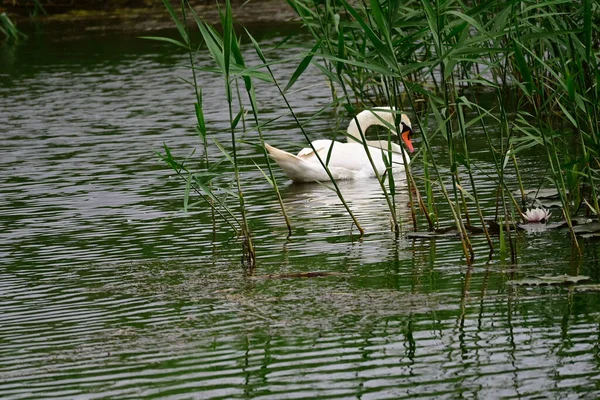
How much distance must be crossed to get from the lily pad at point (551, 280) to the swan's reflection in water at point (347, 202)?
1.95m

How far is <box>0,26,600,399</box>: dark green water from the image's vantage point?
4.90 meters

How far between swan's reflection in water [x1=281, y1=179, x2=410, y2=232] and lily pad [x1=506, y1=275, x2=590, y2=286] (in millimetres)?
1954

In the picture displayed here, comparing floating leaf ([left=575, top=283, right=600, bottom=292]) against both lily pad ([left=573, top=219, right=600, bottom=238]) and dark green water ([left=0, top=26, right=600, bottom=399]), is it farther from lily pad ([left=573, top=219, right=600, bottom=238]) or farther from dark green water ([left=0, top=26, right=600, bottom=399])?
lily pad ([left=573, top=219, right=600, bottom=238])

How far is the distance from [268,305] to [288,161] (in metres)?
4.47

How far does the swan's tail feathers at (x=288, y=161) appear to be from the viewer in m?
10.4

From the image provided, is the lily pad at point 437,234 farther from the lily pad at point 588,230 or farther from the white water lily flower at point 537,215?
the lily pad at point 588,230

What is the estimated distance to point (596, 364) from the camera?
4.83 m

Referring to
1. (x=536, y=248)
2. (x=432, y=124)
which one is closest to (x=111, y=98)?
(x=432, y=124)

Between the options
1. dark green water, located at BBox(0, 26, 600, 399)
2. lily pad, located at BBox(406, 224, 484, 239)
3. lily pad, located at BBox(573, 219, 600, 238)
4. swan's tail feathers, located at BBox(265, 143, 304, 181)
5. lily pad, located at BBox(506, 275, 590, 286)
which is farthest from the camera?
swan's tail feathers, located at BBox(265, 143, 304, 181)

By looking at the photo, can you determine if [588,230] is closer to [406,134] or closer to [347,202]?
[347,202]

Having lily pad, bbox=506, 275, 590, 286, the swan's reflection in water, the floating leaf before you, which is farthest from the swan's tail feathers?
the floating leaf

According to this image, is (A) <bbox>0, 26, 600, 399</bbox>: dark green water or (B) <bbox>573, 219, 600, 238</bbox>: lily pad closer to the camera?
(A) <bbox>0, 26, 600, 399</bbox>: dark green water

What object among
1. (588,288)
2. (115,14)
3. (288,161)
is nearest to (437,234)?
(588,288)

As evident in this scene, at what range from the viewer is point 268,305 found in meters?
6.16
